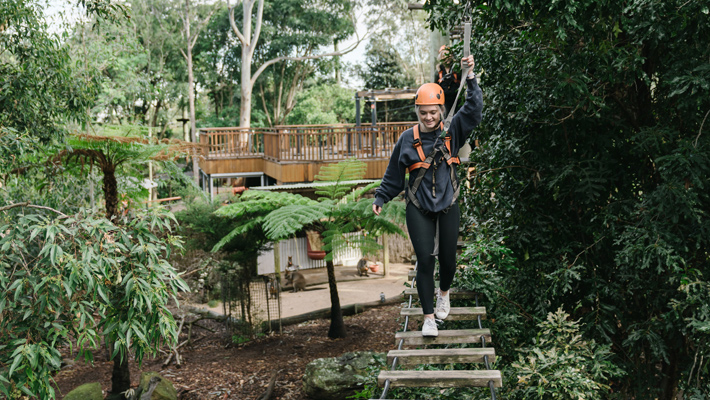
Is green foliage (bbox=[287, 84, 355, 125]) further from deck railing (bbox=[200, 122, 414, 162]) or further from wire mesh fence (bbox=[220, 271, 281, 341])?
wire mesh fence (bbox=[220, 271, 281, 341])

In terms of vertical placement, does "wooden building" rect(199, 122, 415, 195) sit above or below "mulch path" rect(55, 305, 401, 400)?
above

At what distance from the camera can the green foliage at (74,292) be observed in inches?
131

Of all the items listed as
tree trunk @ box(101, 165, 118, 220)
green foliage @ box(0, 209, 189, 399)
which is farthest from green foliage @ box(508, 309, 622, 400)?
tree trunk @ box(101, 165, 118, 220)

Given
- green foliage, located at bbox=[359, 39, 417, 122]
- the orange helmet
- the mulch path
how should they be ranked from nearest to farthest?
the orange helmet, the mulch path, green foliage, located at bbox=[359, 39, 417, 122]

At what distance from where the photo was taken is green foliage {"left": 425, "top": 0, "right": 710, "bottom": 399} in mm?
3664

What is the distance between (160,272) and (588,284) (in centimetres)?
340

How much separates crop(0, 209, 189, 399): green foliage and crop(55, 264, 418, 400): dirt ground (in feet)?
13.6

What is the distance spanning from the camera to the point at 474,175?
548 centimetres

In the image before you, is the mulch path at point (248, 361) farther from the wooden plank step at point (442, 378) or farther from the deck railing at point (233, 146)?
the deck railing at point (233, 146)

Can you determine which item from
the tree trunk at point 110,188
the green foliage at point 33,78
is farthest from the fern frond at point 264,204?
the green foliage at point 33,78

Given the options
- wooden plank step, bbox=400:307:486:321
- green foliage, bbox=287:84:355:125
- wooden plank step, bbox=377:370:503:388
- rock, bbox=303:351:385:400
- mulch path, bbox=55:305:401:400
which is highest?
green foliage, bbox=287:84:355:125

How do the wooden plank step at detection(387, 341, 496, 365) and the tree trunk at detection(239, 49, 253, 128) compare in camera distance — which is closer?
the wooden plank step at detection(387, 341, 496, 365)

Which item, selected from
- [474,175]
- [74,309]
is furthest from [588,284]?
[74,309]

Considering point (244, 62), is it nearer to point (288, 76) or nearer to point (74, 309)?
point (288, 76)
